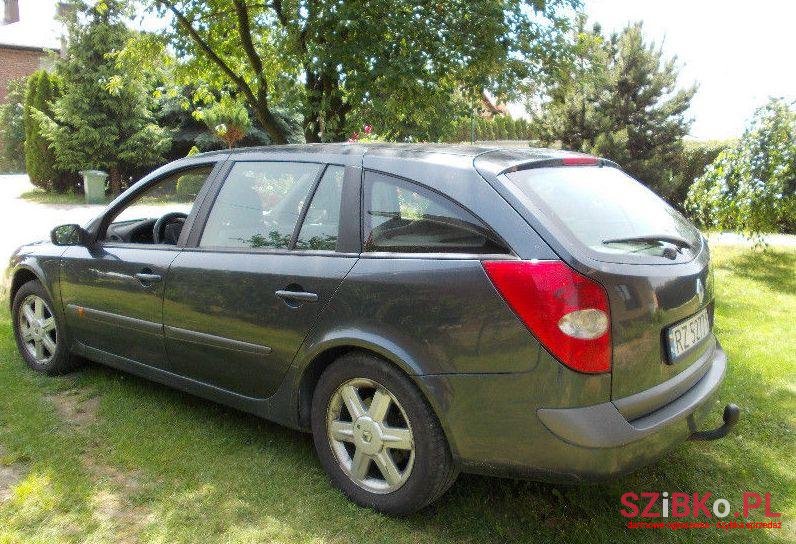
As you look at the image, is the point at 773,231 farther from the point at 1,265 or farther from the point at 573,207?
the point at 1,265

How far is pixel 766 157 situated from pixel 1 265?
9.84 metres

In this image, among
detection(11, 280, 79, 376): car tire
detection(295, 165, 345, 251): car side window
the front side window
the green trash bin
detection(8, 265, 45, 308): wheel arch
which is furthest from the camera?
the green trash bin

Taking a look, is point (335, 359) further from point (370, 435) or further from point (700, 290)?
point (700, 290)

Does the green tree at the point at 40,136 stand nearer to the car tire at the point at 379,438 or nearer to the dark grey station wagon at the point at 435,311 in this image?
the dark grey station wagon at the point at 435,311

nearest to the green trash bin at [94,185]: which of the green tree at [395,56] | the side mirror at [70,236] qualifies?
the green tree at [395,56]

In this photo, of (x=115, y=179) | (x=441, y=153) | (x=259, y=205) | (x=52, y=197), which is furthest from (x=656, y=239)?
(x=52, y=197)

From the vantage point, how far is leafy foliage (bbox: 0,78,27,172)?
99.2ft

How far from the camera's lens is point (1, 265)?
334 inches

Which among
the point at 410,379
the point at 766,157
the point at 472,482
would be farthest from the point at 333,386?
the point at 766,157

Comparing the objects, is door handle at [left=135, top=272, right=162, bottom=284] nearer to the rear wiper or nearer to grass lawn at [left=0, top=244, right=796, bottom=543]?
grass lawn at [left=0, top=244, right=796, bottom=543]

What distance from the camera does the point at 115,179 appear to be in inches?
856

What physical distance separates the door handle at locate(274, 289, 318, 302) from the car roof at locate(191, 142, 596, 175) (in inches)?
25.6

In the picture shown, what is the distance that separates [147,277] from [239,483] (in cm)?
126

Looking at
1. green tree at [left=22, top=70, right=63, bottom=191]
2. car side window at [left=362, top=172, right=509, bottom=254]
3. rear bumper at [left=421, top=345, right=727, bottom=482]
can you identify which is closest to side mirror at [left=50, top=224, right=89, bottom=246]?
car side window at [left=362, top=172, right=509, bottom=254]
